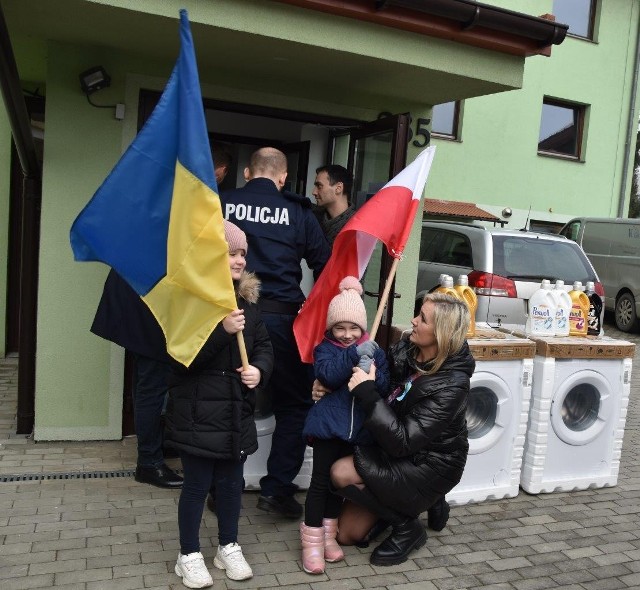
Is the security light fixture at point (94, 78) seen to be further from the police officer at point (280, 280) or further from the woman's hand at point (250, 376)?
the woman's hand at point (250, 376)

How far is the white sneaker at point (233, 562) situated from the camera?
3.28 m

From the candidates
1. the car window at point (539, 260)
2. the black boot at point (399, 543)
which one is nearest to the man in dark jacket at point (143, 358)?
the black boot at point (399, 543)

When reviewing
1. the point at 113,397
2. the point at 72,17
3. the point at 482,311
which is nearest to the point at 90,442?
the point at 113,397

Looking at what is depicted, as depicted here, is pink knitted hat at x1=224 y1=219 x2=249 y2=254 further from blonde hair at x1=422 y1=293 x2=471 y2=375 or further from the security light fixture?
the security light fixture

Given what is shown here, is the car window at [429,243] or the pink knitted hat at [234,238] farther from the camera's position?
the car window at [429,243]

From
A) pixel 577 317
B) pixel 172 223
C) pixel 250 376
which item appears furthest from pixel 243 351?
pixel 577 317

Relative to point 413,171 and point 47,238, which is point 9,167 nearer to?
point 47,238

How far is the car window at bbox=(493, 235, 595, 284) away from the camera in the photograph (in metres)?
8.23

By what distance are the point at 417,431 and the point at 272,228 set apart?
4.81 feet

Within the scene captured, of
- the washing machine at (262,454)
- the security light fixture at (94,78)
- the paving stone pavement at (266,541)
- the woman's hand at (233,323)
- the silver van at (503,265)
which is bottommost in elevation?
the paving stone pavement at (266,541)

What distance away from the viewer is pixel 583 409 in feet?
15.9

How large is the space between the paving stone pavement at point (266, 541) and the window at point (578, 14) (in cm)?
1488

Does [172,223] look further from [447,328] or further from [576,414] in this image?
[576,414]

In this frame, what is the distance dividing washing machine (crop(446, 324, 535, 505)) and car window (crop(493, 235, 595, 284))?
153 inches
